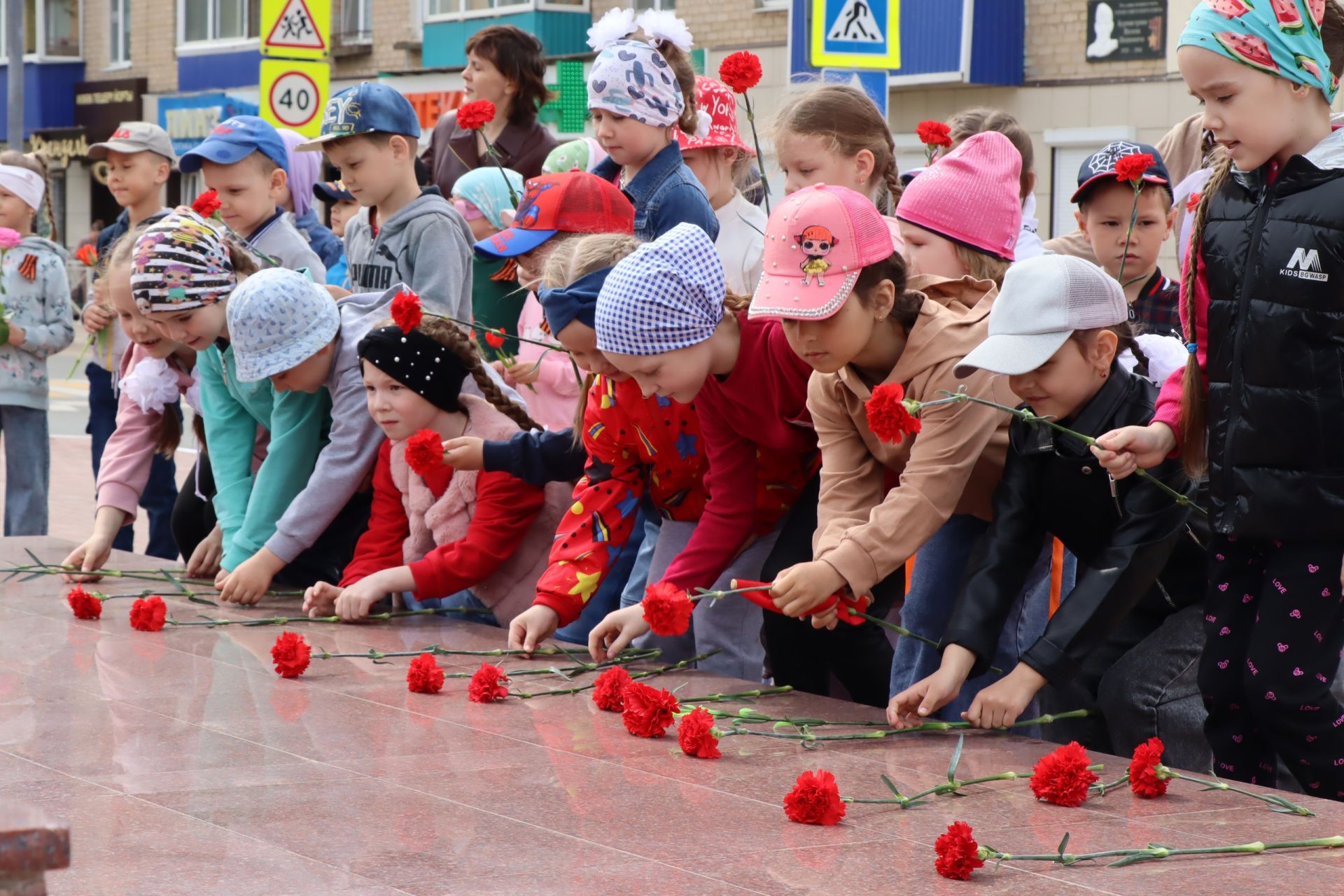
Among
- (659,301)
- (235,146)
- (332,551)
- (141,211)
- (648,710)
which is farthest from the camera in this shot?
(141,211)

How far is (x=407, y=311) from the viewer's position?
192 inches

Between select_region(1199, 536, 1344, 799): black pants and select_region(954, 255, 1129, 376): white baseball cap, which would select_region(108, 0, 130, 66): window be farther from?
select_region(1199, 536, 1344, 799): black pants

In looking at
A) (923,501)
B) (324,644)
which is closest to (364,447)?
(324,644)

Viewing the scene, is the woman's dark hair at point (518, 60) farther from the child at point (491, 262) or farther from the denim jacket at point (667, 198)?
the denim jacket at point (667, 198)

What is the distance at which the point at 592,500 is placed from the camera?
16.3 ft

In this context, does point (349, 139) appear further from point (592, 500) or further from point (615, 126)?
point (592, 500)

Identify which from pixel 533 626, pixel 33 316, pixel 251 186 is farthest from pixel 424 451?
pixel 33 316

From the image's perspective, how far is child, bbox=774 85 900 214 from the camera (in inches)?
209

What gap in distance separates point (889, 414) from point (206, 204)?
13.3 feet

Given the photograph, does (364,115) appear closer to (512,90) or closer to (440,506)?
(512,90)

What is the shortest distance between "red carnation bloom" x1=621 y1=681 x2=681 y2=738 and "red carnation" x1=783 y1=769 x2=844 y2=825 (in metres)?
0.69

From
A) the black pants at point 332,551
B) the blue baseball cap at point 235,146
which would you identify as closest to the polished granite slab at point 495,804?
the black pants at point 332,551

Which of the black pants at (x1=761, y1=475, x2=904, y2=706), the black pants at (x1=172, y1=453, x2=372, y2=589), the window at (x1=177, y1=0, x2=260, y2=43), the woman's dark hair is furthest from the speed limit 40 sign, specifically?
the window at (x1=177, y1=0, x2=260, y2=43)

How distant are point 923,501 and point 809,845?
101 centimetres
